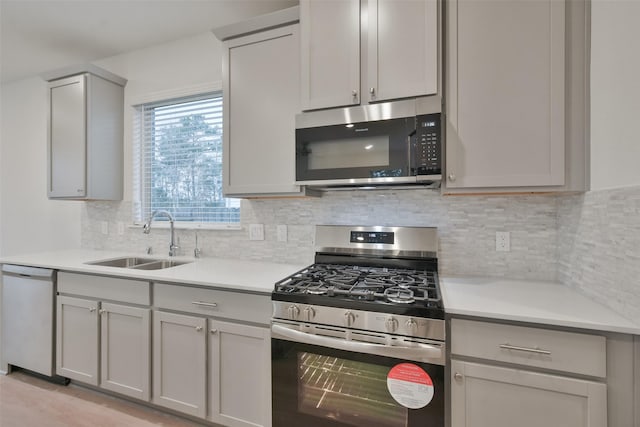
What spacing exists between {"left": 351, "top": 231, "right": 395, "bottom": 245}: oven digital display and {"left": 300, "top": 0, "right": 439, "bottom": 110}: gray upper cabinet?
78cm

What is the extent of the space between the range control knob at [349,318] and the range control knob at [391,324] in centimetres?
A: 14

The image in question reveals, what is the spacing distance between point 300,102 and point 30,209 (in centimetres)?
349

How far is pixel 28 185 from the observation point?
3355mm

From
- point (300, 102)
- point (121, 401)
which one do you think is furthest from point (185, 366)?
point (300, 102)

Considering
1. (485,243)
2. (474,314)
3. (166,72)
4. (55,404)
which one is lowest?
(55,404)

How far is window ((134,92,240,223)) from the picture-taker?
252cm

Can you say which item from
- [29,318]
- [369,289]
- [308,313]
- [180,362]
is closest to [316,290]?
[308,313]

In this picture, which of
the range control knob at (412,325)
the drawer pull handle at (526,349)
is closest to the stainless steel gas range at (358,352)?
the range control knob at (412,325)

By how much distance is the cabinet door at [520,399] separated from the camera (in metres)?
1.08

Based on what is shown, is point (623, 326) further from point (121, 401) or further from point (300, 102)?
Result: point (121, 401)

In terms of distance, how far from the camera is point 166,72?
2635mm

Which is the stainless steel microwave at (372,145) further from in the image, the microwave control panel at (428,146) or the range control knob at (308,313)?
the range control knob at (308,313)

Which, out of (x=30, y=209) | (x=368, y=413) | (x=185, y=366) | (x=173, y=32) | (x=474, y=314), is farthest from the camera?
(x=30, y=209)

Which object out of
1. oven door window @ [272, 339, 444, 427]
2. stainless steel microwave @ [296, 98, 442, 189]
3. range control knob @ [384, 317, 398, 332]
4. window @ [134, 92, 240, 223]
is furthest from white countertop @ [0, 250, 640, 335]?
A: stainless steel microwave @ [296, 98, 442, 189]
